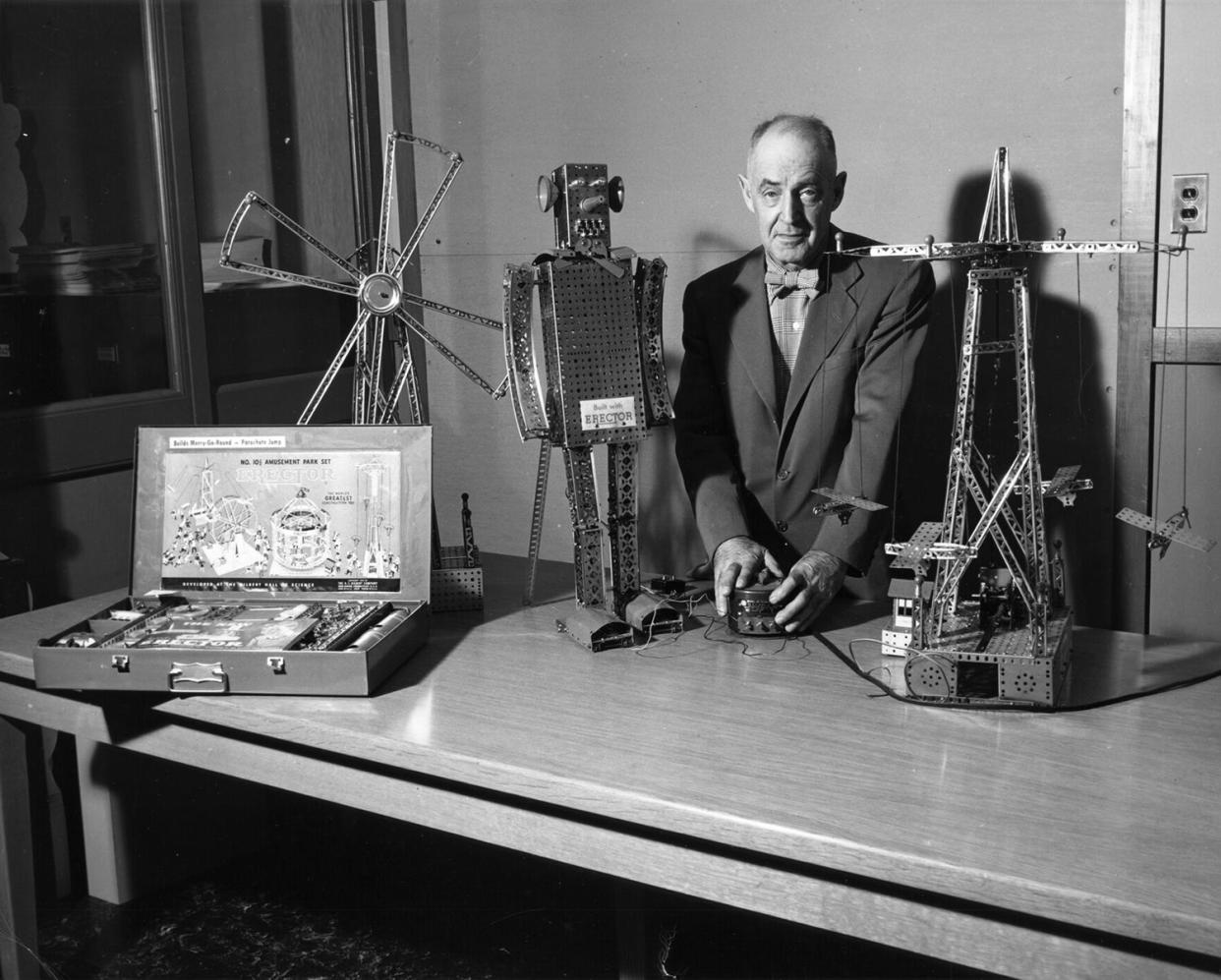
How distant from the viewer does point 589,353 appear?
6.45 ft

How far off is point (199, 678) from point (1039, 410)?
6.19ft

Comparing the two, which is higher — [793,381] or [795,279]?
[795,279]

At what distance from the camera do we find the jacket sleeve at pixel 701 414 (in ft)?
7.64

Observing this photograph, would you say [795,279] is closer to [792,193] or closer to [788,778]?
[792,193]

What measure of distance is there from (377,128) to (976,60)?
1.72 m

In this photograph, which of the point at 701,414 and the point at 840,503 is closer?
the point at 840,503

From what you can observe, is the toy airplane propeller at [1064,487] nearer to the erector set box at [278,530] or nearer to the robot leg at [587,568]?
the robot leg at [587,568]

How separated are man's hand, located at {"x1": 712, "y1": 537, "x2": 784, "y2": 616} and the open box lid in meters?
0.49

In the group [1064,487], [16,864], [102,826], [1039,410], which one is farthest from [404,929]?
[1039,410]

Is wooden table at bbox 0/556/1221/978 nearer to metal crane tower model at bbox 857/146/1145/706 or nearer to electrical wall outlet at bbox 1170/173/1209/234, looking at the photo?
metal crane tower model at bbox 857/146/1145/706

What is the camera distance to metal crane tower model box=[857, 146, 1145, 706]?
157cm

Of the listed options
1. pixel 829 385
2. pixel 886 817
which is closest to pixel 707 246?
pixel 829 385

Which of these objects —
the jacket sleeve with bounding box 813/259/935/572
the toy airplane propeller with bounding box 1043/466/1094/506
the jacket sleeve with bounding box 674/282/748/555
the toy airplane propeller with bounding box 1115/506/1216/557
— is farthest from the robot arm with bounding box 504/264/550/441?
the toy airplane propeller with bounding box 1115/506/1216/557

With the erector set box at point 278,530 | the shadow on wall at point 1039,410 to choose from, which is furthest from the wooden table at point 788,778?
the shadow on wall at point 1039,410
